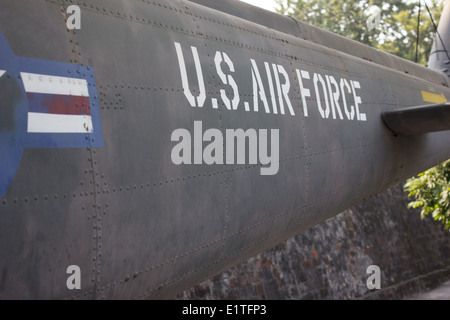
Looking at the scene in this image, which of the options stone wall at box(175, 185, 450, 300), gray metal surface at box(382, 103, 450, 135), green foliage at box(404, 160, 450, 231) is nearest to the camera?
gray metal surface at box(382, 103, 450, 135)

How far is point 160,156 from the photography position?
3.59m

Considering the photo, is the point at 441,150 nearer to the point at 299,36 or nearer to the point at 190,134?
the point at 299,36

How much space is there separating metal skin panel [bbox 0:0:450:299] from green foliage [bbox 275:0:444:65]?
24.3 m

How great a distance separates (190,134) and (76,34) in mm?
1036

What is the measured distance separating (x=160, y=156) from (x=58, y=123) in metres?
0.80

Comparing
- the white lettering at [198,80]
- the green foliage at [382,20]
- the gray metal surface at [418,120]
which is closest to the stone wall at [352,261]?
the gray metal surface at [418,120]

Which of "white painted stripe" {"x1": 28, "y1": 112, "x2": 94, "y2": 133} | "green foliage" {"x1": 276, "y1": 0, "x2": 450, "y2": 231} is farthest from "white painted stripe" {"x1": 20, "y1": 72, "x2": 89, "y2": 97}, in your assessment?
"green foliage" {"x1": 276, "y1": 0, "x2": 450, "y2": 231}

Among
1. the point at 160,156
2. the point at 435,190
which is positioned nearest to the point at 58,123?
the point at 160,156

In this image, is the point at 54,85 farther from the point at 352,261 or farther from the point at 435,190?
the point at 352,261

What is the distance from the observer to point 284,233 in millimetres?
5359

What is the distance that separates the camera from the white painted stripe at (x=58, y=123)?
Result: 281cm

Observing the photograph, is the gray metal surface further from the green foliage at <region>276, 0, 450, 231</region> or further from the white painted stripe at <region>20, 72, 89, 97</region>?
the green foliage at <region>276, 0, 450, 231</region>

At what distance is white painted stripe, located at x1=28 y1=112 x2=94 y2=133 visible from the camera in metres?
2.81

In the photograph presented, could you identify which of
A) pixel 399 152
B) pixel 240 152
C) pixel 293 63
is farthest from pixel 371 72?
pixel 240 152
